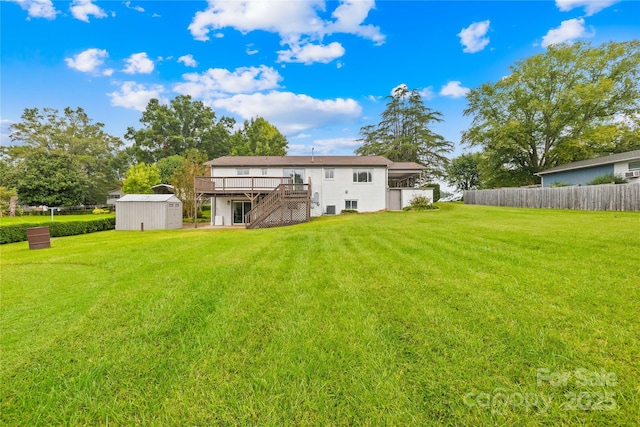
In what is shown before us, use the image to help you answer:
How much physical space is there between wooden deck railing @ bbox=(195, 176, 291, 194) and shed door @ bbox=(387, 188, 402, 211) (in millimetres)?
9229

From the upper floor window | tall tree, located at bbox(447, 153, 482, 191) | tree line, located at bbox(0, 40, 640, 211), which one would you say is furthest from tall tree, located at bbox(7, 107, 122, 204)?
tall tree, located at bbox(447, 153, 482, 191)

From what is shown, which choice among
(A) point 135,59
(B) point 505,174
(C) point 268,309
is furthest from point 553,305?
(B) point 505,174

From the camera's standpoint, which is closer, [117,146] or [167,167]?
[167,167]

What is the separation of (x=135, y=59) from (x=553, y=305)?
26.5 m

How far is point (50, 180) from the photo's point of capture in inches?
1264

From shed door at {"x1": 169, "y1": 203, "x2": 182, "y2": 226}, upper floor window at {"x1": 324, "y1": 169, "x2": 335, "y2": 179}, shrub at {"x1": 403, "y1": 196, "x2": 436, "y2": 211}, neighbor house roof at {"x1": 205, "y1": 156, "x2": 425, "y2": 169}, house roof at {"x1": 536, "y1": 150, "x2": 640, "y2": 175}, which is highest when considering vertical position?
neighbor house roof at {"x1": 205, "y1": 156, "x2": 425, "y2": 169}

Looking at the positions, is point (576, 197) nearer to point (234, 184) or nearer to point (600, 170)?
point (600, 170)

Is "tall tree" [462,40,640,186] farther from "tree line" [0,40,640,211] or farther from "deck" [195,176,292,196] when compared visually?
"deck" [195,176,292,196]

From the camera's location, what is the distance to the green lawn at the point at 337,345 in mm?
2107

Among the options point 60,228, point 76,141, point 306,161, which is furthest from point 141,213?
point 76,141

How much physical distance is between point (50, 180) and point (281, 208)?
3272 cm

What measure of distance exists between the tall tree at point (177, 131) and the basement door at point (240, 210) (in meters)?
28.6

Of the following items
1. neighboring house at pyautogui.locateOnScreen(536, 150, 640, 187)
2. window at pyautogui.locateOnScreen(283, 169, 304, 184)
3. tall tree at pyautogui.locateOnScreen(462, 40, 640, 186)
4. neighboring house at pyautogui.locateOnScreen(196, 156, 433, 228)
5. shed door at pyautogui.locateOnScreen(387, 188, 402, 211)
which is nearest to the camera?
neighboring house at pyautogui.locateOnScreen(536, 150, 640, 187)

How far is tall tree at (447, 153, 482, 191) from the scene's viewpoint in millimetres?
46438
